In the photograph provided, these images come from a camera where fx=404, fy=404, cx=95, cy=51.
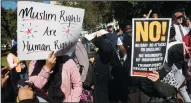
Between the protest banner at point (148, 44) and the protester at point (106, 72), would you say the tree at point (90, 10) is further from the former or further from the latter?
the protest banner at point (148, 44)

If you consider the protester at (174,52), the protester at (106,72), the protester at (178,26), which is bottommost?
the protester at (106,72)

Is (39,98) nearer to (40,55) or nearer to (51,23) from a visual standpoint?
(40,55)

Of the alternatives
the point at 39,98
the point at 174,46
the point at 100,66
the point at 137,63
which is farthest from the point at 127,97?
the point at 39,98

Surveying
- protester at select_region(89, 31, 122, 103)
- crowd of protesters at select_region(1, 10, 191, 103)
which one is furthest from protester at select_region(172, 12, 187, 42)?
protester at select_region(89, 31, 122, 103)

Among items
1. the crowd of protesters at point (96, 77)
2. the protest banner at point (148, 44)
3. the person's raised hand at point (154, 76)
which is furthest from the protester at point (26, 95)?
the person's raised hand at point (154, 76)

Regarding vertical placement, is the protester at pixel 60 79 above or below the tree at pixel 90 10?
below

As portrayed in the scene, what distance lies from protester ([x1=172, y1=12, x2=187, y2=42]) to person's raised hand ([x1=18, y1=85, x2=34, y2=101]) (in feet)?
12.6

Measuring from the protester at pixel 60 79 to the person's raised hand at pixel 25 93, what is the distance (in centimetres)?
12

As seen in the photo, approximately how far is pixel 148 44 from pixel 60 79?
1.42 metres

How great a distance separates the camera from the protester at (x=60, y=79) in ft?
13.4

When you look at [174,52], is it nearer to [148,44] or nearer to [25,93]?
[148,44]

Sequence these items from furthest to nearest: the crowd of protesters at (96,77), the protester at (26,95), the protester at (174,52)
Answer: the protester at (174,52) → the crowd of protesters at (96,77) → the protester at (26,95)

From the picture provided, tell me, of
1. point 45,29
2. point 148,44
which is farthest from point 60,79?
point 148,44

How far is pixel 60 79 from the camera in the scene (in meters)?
4.09
